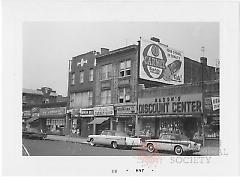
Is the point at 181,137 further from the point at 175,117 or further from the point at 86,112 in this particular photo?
the point at 86,112

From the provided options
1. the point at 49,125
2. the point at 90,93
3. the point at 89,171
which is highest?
the point at 90,93

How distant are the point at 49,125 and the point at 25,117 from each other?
0.18 metres

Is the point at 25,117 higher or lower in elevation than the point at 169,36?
lower

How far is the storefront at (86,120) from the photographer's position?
3.28 m

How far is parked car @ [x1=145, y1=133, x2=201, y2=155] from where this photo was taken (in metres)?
3.19

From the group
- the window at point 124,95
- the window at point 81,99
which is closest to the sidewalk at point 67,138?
the window at point 81,99

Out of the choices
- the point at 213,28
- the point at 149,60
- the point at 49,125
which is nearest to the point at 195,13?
the point at 213,28

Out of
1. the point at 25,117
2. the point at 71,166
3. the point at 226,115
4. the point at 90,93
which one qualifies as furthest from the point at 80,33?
the point at 226,115

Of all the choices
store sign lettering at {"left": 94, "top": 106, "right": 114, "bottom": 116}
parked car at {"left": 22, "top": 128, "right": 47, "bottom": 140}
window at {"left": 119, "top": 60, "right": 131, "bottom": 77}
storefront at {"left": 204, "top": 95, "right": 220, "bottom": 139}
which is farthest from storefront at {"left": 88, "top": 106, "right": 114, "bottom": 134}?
storefront at {"left": 204, "top": 95, "right": 220, "bottom": 139}

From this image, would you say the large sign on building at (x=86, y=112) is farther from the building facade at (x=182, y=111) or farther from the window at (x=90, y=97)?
the building facade at (x=182, y=111)

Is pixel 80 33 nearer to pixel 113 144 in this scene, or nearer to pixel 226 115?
pixel 113 144

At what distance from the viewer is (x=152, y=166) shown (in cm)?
318

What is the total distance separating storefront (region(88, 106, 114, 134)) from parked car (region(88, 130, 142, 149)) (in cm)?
3

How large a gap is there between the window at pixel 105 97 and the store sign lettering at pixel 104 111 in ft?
0.12
